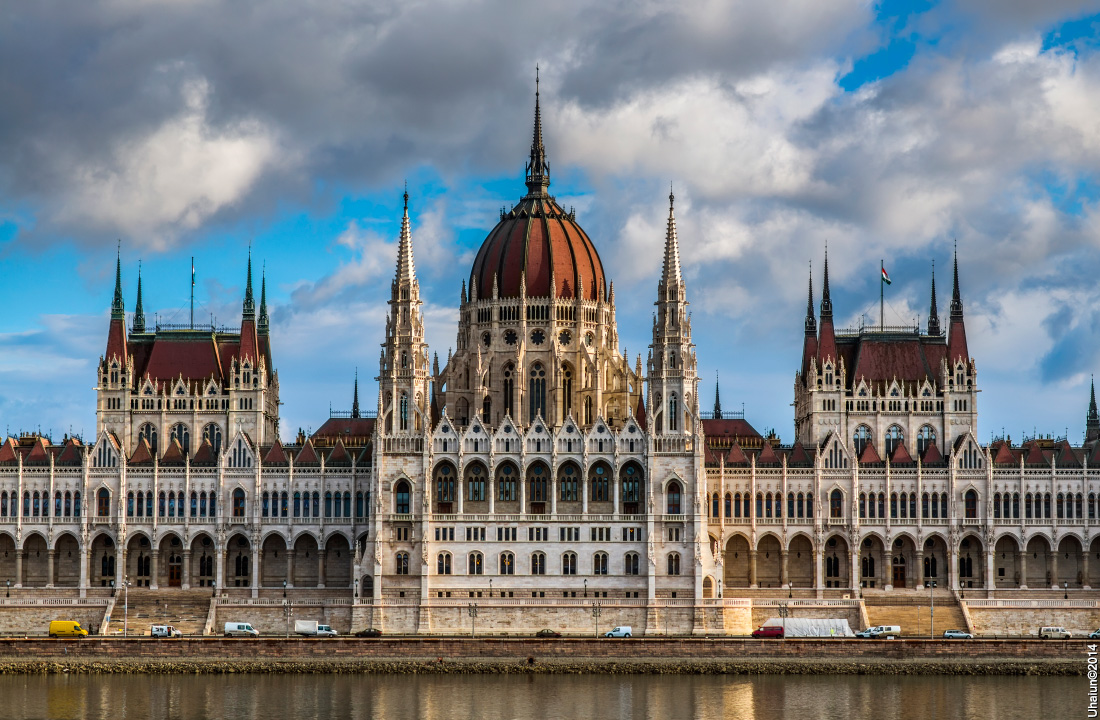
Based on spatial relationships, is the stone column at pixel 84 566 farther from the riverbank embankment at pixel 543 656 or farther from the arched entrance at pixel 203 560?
the riverbank embankment at pixel 543 656

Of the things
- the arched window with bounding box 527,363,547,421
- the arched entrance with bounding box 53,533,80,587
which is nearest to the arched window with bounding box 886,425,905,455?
the arched window with bounding box 527,363,547,421

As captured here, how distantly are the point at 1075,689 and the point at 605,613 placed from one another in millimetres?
38181

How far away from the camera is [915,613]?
166 metres

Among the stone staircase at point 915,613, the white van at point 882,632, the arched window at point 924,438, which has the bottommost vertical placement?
the white van at point 882,632

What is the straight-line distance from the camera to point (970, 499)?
572 ft

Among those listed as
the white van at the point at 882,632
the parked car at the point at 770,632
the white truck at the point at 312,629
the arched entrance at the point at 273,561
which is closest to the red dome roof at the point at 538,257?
the arched entrance at the point at 273,561

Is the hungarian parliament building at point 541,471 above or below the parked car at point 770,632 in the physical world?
above

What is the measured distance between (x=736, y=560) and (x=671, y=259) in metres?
25.7

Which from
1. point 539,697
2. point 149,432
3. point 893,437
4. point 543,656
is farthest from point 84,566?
point 893,437

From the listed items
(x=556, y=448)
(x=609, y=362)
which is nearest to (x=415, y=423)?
(x=556, y=448)

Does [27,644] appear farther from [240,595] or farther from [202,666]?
[240,595]

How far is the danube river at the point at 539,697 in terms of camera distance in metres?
128

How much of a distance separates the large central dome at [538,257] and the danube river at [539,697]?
47859mm

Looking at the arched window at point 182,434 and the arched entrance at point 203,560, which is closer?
the arched entrance at point 203,560
